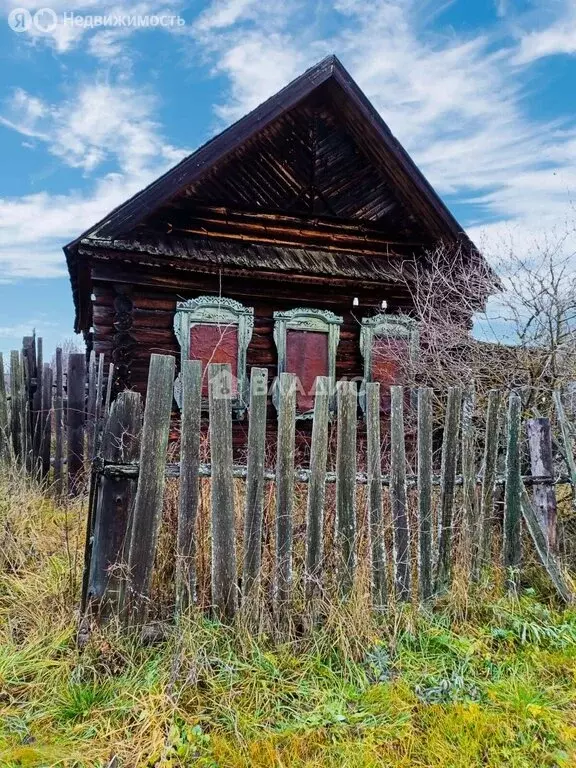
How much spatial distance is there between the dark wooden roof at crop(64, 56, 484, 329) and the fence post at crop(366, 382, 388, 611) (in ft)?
16.9

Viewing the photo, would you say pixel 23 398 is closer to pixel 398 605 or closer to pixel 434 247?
pixel 398 605

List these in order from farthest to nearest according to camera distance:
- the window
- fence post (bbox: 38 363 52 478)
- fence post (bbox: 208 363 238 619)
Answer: the window → fence post (bbox: 38 363 52 478) → fence post (bbox: 208 363 238 619)

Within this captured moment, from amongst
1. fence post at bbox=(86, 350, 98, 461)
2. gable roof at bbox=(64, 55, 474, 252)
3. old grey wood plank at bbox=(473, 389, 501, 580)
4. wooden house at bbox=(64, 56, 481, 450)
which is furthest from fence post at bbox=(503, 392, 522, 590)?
gable roof at bbox=(64, 55, 474, 252)

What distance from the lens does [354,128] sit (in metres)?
8.48

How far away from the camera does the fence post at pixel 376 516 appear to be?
3094 millimetres

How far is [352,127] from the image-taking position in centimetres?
849

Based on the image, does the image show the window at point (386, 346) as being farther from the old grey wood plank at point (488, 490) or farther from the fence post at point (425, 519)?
the fence post at point (425, 519)

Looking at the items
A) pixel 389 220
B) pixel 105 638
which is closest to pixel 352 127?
pixel 389 220

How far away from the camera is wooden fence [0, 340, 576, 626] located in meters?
2.75

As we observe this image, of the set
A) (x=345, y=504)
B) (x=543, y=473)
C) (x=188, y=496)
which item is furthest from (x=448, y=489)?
(x=188, y=496)

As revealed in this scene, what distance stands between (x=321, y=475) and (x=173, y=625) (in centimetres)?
116

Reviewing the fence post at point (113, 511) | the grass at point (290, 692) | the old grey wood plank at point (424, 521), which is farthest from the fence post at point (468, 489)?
the fence post at point (113, 511)

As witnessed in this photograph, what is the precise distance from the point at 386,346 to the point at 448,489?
5477 mm

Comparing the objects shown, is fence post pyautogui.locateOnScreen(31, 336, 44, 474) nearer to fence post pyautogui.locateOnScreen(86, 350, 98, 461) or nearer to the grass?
fence post pyautogui.locateOnScreen(86, 350, 98, 461)
